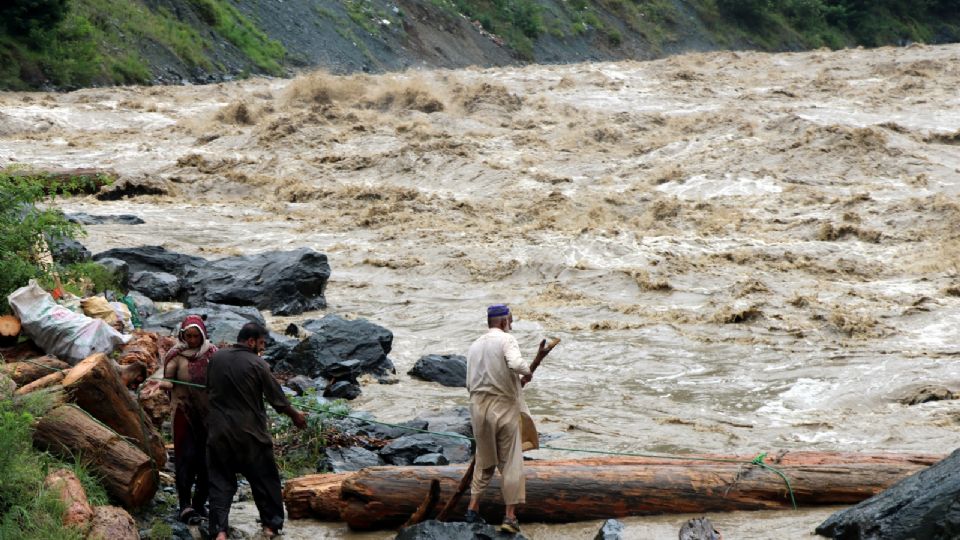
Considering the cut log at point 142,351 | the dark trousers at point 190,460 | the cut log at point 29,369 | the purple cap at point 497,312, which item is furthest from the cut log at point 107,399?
the purple cap at point 497,312

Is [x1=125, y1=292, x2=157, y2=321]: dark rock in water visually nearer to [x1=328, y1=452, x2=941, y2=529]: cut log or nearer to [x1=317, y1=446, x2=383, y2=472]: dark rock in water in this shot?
[x1=317, y1=446, x2=383, y2=472]: dark rock in water

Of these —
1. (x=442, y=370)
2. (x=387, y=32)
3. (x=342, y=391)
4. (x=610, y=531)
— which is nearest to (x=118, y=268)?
(x=342, y=391)

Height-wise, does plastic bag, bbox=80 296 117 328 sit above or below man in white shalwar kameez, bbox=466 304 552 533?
below

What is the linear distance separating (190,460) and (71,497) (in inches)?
39.0

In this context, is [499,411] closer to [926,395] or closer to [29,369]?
[29,369]

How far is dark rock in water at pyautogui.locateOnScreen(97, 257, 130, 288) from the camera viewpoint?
45.5ft

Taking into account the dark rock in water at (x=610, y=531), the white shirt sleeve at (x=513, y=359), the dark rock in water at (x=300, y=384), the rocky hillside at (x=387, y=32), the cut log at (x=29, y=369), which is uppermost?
the rocky hillside at (x=387, y=32)

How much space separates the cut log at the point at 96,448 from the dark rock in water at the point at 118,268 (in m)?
6.98

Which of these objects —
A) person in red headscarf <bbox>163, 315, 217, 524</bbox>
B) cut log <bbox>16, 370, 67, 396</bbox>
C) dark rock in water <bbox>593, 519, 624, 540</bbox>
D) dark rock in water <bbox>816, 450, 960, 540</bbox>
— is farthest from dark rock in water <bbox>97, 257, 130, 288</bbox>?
dark rock in water <bbox>816, 450, 960, 540</bbox>

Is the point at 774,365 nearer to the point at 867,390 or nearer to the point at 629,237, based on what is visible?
the point at 867,390

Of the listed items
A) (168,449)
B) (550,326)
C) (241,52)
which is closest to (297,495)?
(168,449)

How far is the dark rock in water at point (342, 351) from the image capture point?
36.8 ft

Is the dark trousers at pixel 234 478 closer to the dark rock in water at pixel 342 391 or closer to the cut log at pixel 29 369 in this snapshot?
the cut log at pixel 29 369

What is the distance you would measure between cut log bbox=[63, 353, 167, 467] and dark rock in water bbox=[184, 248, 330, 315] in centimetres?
687
